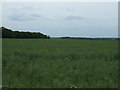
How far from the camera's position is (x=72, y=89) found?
4.89 metres

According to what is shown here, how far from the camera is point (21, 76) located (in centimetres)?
640

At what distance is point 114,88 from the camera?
5.10m

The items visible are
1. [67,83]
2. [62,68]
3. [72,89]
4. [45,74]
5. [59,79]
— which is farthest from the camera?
[62,68]

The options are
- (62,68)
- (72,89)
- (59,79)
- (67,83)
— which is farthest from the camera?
(62,68)

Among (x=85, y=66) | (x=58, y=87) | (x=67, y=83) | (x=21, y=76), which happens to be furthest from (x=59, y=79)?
(x=85, y=66)

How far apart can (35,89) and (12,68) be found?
2.71m

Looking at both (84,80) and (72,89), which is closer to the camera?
(72,89)

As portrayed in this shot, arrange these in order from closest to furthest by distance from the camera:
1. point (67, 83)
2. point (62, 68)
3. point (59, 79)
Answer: point (67, 83) → point (59, 79) → point (62, 68)

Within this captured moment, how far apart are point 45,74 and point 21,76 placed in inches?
28.4

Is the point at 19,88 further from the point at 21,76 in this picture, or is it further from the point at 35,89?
the point at 21,76

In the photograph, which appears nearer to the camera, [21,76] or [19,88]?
[19,88]

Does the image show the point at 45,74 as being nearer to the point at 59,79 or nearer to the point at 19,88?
the point at 59,79

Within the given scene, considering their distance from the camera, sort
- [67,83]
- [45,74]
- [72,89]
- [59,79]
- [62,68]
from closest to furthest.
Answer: [72,89] < [67,83] < [59,79] < [45,74] < [62,68]

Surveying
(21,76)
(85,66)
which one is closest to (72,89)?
(21,76)
